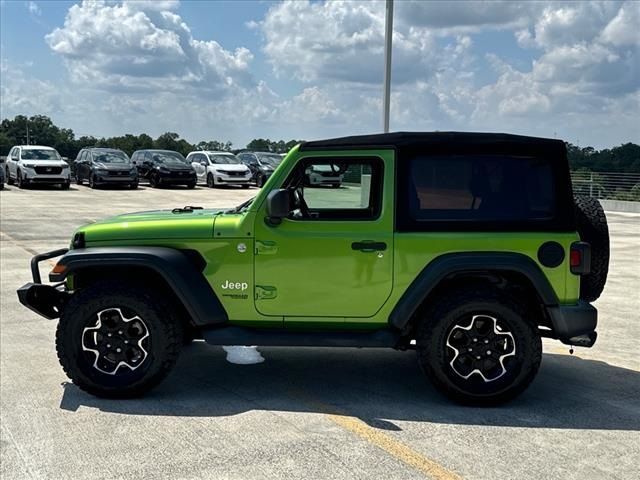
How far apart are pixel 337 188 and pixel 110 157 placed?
26.0 meters

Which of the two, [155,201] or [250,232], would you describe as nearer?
[250,232]

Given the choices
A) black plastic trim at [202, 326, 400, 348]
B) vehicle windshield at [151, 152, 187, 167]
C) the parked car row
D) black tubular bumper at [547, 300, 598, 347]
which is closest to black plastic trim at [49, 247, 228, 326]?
black plastic trim at [202, 326, 400, 348]

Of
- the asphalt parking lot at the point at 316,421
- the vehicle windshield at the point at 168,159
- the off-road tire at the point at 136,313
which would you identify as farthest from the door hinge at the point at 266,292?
the vehicle windshield at the point at 168,159

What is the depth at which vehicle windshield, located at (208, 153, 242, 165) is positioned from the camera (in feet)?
101

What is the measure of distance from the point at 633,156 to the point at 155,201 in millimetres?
21205

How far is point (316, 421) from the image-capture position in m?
4.37

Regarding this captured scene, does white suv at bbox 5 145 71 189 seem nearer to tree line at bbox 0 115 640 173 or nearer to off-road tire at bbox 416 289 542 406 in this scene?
tree line at bbox 0 115 640 173

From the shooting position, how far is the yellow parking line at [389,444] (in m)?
3.65

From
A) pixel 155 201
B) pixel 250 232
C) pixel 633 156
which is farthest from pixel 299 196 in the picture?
pixel 633 156

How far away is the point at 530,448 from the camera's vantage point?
3975 millimetres

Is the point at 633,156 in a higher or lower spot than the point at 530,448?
higher

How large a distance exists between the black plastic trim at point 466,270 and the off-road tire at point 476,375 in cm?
17

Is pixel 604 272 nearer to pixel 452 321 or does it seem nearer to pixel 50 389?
pixel 452 321

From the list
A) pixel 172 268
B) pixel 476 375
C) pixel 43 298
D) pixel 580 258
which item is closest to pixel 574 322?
pixel 580 258
